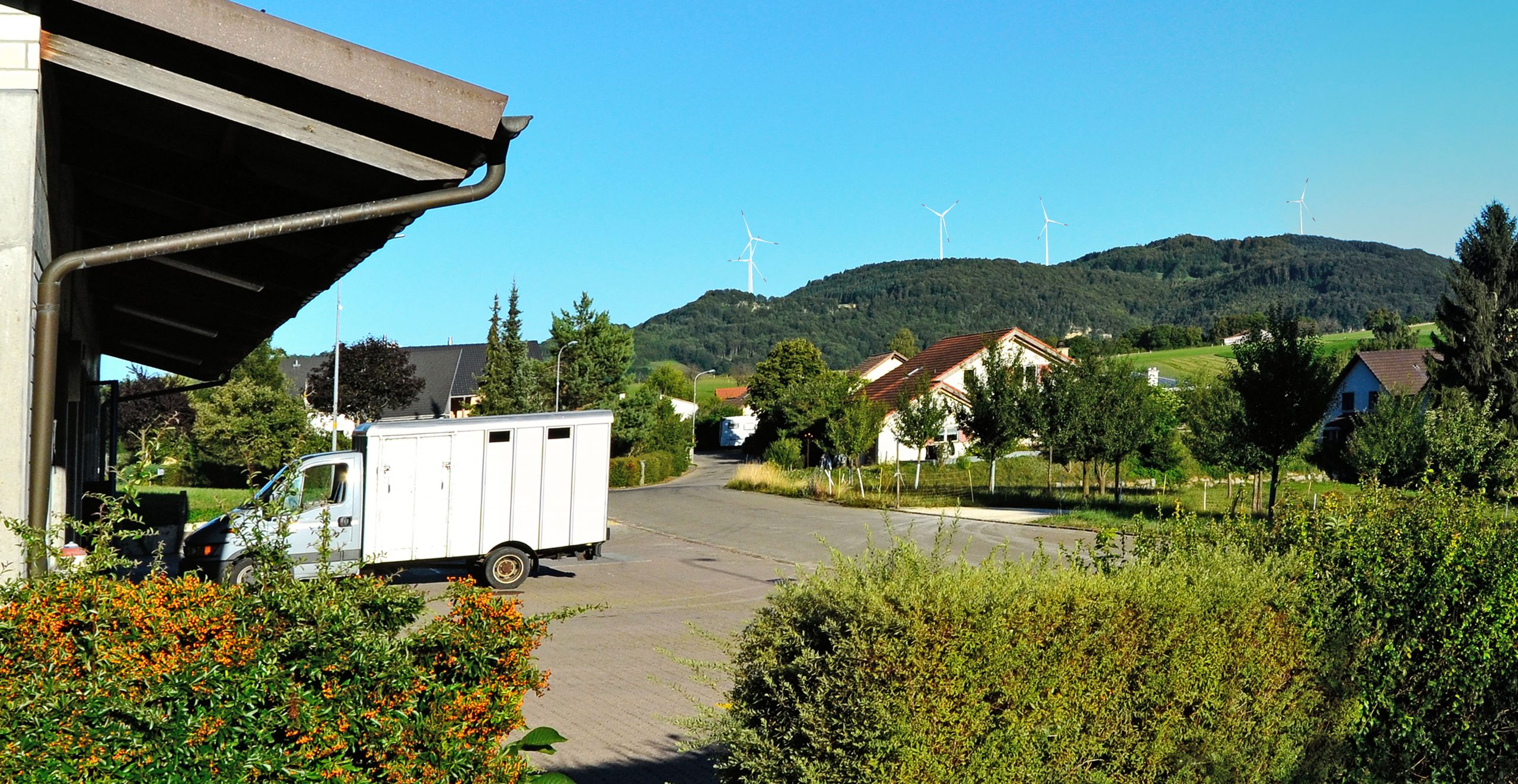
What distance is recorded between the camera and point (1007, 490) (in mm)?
43219

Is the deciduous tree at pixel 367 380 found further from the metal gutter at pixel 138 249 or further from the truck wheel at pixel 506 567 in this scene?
the metal gutter at pixel 138 249

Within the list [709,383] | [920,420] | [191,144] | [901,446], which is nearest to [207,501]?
[920,420]

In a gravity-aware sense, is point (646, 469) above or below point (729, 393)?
below

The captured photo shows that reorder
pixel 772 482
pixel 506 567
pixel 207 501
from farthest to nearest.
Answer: pixel 772 482 → pixel 207 501 → pixel 506 567

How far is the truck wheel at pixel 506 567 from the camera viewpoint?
17.2m

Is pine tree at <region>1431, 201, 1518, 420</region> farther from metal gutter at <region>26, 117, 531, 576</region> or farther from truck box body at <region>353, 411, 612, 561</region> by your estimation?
metal gutter at <region>26, 117, 531, 576</region>

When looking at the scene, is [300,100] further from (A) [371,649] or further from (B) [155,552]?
(A) [371,649]

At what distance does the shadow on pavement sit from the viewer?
6.86 meters

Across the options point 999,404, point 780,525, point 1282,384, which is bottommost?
point 780,525

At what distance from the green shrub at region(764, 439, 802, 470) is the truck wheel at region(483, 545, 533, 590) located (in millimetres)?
33298

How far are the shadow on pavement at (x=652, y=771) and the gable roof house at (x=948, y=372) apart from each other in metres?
40.6

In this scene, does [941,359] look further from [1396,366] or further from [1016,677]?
[1016,677]

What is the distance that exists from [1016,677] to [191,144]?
433 cm

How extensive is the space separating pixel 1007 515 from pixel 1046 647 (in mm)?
29127
